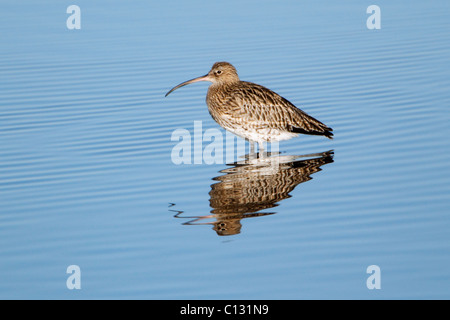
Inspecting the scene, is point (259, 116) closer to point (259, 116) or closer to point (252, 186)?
point (259, 116)

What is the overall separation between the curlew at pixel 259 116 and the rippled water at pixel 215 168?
344 mm

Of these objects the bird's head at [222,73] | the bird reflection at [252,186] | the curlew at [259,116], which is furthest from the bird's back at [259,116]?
the bird reflection at [252,186]

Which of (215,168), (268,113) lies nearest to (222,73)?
(268,113)

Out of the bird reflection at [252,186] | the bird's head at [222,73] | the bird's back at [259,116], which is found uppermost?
the bird's head at [222,73]

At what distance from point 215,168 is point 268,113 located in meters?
2.11

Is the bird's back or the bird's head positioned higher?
the bird's head

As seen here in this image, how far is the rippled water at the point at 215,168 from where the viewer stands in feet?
29.9

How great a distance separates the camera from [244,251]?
9.68 metres

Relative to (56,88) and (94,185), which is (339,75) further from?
(94,185)

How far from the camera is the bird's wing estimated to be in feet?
49.0

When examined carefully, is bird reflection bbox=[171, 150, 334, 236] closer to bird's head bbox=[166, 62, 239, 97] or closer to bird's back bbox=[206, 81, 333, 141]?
bird's back bbox=[206, 81, 333, 141]

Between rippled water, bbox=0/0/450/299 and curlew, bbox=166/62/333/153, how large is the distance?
1.13ft

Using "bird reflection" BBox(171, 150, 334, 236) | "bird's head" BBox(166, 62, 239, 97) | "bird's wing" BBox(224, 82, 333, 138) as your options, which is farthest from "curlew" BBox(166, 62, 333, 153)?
"bird reflection" BBox(171, 150, 334, 236)

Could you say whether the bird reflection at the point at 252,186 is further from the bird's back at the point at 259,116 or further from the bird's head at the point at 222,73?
the bird's head at the point at 222,73
